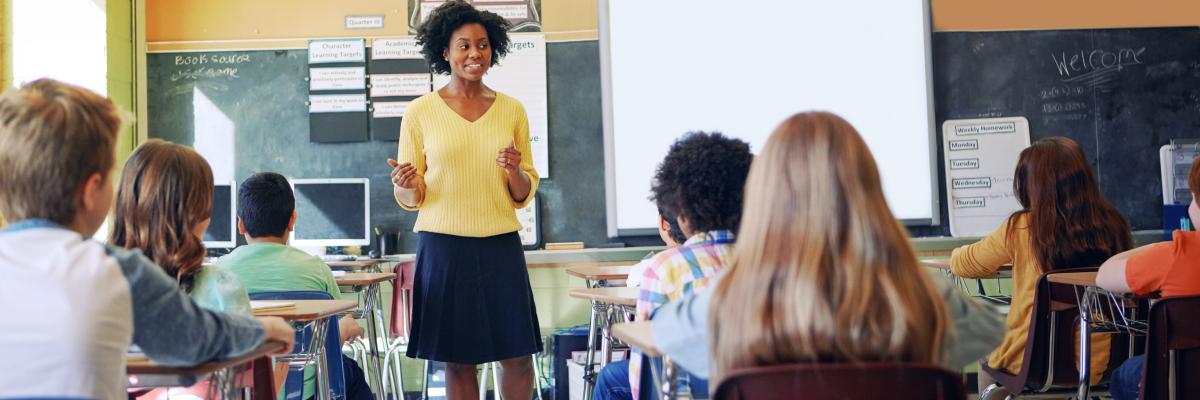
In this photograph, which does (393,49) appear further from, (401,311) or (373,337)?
(373,337)

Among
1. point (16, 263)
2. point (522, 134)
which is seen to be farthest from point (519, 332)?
point (16, 263)

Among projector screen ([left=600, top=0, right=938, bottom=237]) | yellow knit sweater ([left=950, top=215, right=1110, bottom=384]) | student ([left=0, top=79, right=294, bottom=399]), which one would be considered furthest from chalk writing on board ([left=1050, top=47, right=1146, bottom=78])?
student ([left=0, top=79, right=294, bottom=399])

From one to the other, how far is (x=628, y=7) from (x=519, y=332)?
2642mm

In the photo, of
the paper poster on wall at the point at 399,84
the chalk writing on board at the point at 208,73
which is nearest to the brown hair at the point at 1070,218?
the paper poster on wall at the point at 399,84

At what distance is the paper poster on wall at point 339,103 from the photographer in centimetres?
511

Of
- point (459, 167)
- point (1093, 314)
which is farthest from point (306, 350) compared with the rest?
point (1093, 314)

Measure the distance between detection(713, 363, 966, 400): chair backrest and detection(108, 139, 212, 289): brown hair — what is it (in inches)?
47.3

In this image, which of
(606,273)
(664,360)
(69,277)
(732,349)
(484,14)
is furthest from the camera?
(606,273)

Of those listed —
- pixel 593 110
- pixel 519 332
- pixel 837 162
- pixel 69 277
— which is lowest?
pixel 519 332

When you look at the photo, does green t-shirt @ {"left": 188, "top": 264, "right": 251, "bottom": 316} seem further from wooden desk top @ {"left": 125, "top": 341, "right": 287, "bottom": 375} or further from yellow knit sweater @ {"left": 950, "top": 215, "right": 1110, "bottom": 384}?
yellow knit sweater @ {"left": 950, "top": 215, "right": 1110, "bottom": 384}

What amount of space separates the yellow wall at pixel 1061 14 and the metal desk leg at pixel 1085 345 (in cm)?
281

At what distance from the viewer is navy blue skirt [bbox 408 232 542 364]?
284 cm

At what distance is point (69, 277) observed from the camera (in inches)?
46.1

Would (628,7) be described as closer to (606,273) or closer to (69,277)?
(606,273)
